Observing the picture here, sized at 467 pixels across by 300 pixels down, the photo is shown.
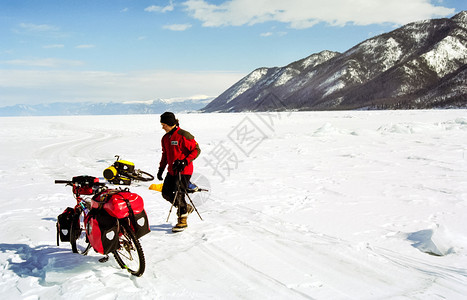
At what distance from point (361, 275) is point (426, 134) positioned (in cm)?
1978

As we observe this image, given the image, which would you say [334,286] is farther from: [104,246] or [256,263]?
[104,246]

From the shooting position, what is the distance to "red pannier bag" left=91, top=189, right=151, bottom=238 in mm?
3811

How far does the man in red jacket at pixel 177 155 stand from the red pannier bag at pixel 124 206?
1335mm

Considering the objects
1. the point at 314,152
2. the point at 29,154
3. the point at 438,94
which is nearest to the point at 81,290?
the point at 314,152

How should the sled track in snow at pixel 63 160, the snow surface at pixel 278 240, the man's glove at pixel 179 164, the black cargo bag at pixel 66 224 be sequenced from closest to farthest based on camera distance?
the snow surface at pixel 278 240 < the black cargo bag at pixel 66 224 < the man's glove at pixel 179 164 < the sled track in snow at pixel 63 160

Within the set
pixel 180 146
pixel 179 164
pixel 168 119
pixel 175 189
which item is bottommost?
pixel 175 189

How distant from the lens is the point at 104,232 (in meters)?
3.79

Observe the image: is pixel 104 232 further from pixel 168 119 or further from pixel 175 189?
pixel 168 119

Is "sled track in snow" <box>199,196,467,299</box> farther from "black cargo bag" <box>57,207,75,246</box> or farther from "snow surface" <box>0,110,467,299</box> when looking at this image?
"black cargo bag" <box>57,207,75,246</box>

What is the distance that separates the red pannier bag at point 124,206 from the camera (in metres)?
3.81

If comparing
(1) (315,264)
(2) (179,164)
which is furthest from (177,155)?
(1) (315,264)

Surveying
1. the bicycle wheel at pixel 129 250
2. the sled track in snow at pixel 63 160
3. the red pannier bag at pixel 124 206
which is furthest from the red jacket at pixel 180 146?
the sled track in snow at pixel 63 160

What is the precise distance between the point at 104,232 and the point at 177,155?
1.95 meters

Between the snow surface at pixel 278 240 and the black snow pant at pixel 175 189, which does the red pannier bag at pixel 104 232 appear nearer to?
the snow surface at pixel 278 240
